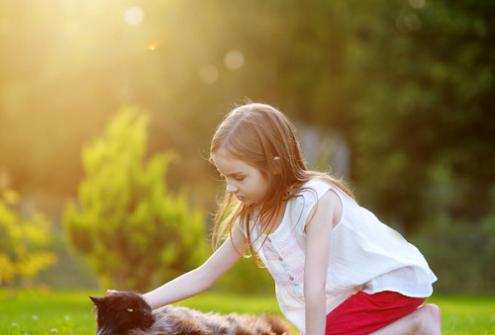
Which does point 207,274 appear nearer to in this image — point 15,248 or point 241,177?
point 241,177

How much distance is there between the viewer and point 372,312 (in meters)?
3.86

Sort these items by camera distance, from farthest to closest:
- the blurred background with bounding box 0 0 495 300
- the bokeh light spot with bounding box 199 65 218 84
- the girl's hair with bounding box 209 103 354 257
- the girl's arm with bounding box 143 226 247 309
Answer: the bokeh light spot with bounding box 199 65 218 84, the blurred background with bounding box 0 0 495 300, the girl's arm with bounding box 143 226 247 309, the girl's hair with bounding box 209 103 354 257

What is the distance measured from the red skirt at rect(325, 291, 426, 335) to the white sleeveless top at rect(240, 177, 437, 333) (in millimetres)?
55

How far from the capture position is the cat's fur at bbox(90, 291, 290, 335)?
12.1 ft

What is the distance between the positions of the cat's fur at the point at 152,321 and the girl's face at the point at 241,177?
0.77 metres

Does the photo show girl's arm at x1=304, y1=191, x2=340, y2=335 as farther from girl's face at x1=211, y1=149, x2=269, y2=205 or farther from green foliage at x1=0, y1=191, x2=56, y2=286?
green foliage at x1=0, y1=191, x2=56, y2=286

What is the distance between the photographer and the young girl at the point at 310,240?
3598 mm

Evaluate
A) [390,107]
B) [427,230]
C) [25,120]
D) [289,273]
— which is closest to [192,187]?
[25,120]

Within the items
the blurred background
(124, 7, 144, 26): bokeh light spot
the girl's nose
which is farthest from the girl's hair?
(124, 7, 144, 26): bokeh light spot

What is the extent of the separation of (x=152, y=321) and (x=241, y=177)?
920 mm

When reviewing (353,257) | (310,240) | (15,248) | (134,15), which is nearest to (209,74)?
(134,15)

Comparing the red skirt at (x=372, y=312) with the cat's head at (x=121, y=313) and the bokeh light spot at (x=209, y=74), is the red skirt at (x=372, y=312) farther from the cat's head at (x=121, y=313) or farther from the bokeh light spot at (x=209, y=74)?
the bokeh light spot at (x=209, y=74)

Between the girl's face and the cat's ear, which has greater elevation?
the girl's face

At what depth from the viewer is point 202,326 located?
3.87 meters
